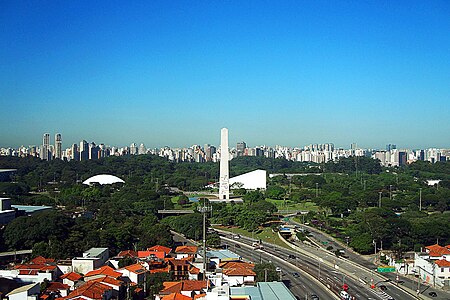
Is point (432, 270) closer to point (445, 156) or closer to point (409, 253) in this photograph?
point (409, 253)

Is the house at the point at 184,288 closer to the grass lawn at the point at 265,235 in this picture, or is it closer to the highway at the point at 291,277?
the highway at the point at 291,277

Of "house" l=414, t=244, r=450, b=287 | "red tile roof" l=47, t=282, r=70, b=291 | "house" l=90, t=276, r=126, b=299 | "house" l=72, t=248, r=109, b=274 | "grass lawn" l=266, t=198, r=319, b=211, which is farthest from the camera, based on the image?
"grass lawn" l=266, t=198, r=319, b=211

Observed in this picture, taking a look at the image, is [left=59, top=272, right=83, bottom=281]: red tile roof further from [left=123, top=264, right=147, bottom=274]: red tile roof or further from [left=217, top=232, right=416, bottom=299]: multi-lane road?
[left=217, top=232, right=416, bottom=299]: multi-lane road

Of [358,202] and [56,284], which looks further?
[358,202]

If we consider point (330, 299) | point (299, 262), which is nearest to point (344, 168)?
point (299, 262)

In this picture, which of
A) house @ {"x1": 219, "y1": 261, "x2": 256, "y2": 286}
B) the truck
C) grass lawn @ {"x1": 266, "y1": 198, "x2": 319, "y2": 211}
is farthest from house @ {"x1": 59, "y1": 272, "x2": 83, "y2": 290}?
grass lawn @ {"x1": 266, "y1": 198, "x2": 319, "y2": 211}

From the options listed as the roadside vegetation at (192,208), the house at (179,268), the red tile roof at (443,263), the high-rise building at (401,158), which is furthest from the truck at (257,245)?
the high-rise building at (401,158)
